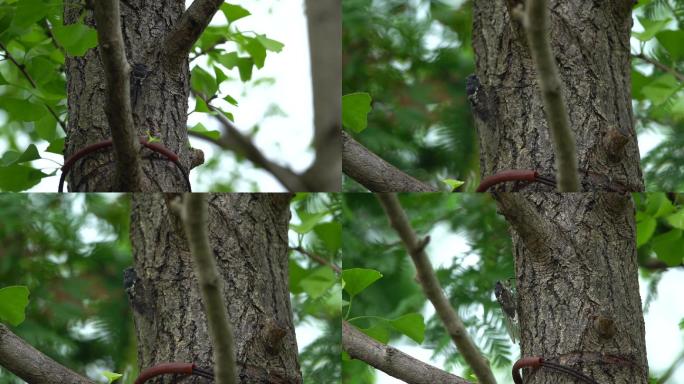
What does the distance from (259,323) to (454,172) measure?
162 centimetres

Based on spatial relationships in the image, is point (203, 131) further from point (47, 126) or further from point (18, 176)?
point (18, 176)

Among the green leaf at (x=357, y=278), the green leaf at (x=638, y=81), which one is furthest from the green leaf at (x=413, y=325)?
the green leaf at (x=638, y=81)

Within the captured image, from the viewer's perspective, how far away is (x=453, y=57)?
293cm

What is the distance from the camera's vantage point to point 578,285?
123cm

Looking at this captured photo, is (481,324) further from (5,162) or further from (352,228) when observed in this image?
(5,162)

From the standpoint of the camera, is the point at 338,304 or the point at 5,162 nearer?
the point at 5,162

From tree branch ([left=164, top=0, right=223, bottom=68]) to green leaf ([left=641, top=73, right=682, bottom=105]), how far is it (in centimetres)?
100

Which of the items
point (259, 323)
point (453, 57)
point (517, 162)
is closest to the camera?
point (259, 323)

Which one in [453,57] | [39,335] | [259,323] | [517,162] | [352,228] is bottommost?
[259,323]

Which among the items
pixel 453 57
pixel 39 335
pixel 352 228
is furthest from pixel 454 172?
pixel 39 335

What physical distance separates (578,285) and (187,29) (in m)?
0.65

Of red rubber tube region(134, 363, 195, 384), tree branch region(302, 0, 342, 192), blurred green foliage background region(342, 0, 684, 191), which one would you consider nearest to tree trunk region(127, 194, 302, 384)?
red rubber tube region(134, 363, 195, 384)

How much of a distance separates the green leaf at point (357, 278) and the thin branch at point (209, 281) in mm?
597

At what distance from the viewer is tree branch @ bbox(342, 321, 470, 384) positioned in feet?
4.36
